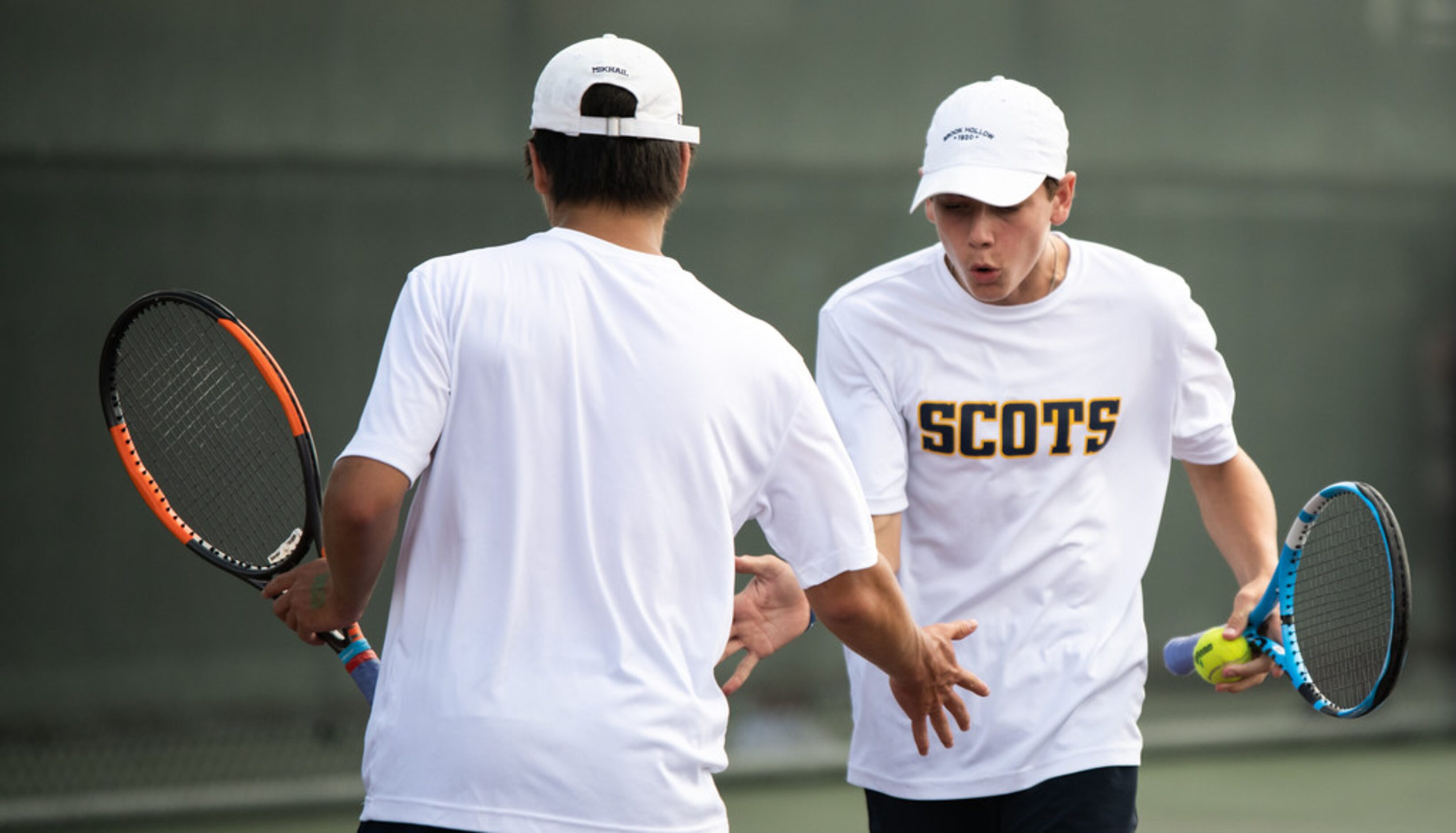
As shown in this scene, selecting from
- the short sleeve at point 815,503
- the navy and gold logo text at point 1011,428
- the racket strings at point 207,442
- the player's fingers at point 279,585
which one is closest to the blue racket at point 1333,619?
the navy and gold logo text at point 1011,428

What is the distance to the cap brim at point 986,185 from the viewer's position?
2.89m

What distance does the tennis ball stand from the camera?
9.50 ft

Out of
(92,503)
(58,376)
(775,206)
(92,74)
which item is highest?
(92,74)

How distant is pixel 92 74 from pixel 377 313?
110 cm

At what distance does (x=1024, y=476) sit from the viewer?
3057mm

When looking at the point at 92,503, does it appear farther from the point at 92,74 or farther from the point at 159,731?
the point at 92,74

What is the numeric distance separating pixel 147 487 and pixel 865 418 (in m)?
1.17

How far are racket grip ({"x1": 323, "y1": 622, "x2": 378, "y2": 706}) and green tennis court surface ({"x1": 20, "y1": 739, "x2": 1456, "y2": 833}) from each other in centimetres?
320

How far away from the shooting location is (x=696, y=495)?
209 centimetres

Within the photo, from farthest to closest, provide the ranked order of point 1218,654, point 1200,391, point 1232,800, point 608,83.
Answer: point 1232,800
point 1200,391
point 1218,654
point 608,83

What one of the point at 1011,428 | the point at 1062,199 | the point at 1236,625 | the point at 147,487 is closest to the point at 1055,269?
the point at 1062,199

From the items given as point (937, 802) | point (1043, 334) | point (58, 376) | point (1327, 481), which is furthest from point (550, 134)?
point (1327, 481)

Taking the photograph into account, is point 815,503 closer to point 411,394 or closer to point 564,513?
point 564,513

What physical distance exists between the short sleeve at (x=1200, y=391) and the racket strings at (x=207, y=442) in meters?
1.45
